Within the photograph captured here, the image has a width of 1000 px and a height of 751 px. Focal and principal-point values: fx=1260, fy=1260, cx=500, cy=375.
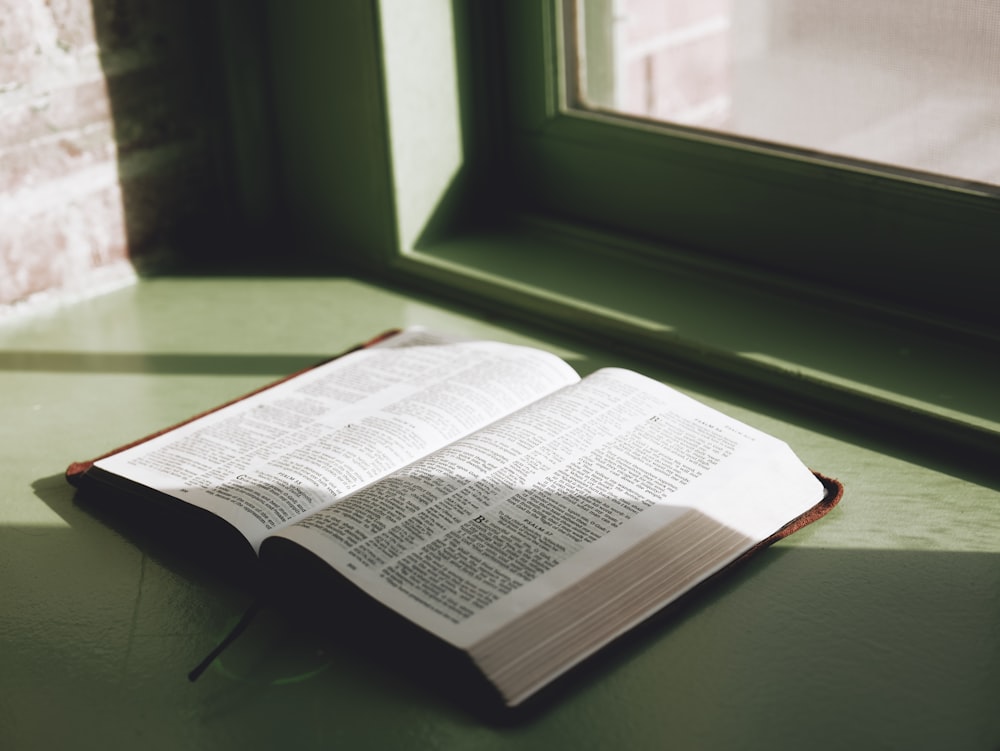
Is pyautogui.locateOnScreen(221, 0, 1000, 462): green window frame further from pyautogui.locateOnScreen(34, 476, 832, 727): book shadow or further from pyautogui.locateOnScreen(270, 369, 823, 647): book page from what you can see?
pyautogui.locateOnScreen(34, 476, 832, 727): book shadow

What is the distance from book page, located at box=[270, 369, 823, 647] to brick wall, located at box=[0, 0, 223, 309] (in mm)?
752

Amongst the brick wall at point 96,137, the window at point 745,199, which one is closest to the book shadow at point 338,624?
the window at point 745,199

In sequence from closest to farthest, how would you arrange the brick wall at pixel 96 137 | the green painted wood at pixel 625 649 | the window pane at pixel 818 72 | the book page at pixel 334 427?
1. the green painted wood at pixel 625 649
2. the book page at pixel 334 427
3. the window pane at pixel 818 72
4. the brick wall at pixel 96 137

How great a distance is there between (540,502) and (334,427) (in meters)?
0.25

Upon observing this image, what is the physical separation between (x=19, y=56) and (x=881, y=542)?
1113 millimetres

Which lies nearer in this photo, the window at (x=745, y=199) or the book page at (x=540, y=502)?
the book page at (x=540, y=502)

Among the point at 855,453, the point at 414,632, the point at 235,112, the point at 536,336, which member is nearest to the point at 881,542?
the point at 855,453

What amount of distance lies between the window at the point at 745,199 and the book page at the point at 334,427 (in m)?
0.37

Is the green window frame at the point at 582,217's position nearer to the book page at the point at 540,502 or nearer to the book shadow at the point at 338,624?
the book page at the point at 540,502

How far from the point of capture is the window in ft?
4.26

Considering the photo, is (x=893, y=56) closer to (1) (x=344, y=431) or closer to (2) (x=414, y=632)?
(1) (x=344, y=431)

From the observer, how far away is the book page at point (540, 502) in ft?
2.89

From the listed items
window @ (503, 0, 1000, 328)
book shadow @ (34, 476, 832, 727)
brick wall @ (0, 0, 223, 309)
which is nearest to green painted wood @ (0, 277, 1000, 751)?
book shadow @ (34, 476, 832, 727)

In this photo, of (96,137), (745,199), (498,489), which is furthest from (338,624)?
(96,137)
